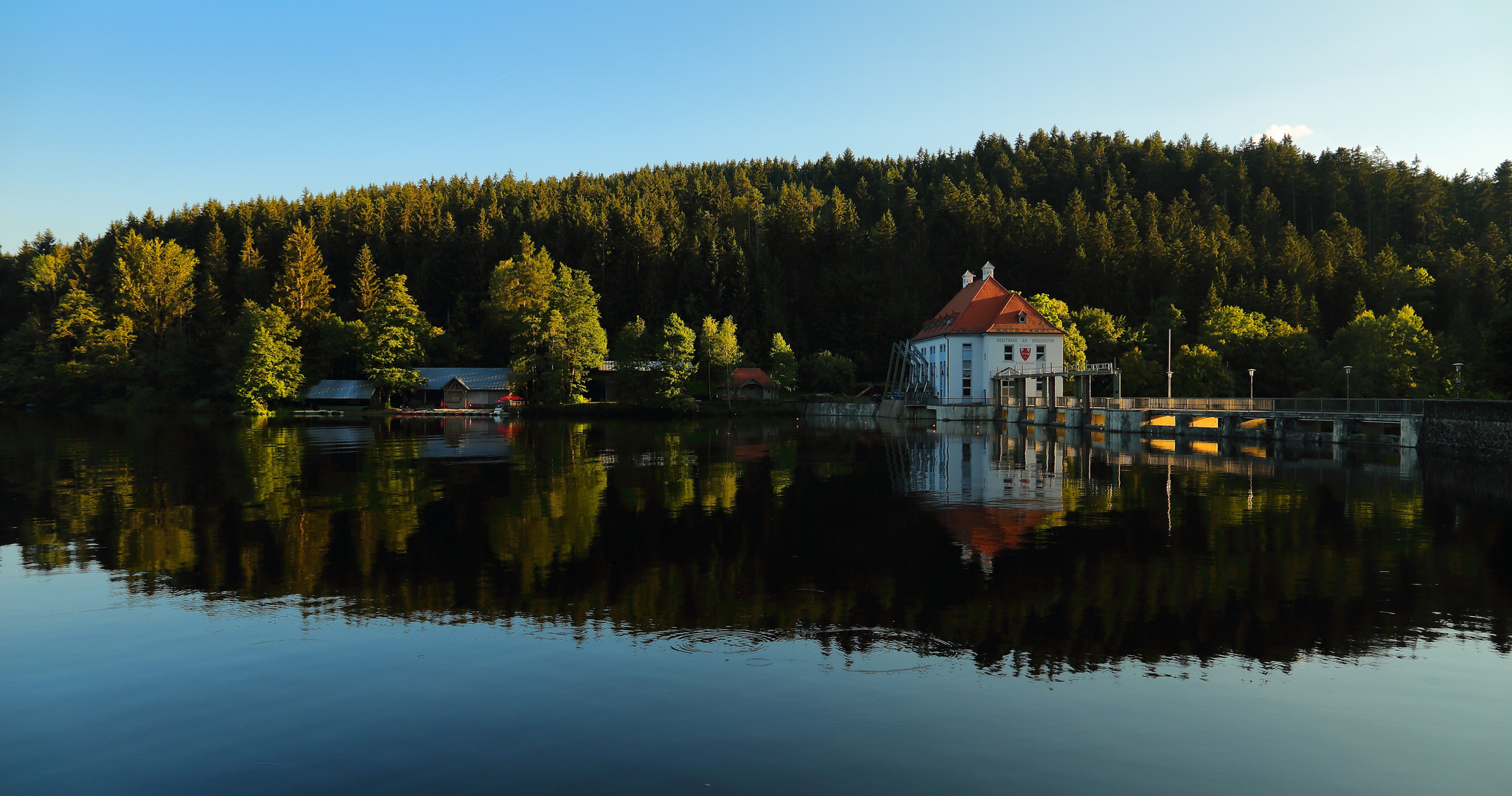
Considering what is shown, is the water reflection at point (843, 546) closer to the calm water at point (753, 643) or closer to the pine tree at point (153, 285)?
the calm water at point (753, 643)

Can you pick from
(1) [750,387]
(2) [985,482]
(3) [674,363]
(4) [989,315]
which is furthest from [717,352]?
(2) [985,482]

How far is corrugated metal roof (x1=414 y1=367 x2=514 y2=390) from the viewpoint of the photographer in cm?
9569

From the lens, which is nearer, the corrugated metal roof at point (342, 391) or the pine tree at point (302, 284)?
the corrugated metal roof at point (342, 391)

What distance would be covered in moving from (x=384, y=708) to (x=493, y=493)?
56.0ft

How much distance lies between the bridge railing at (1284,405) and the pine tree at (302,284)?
91469mm

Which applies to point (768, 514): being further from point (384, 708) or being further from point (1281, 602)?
point (384, 708)

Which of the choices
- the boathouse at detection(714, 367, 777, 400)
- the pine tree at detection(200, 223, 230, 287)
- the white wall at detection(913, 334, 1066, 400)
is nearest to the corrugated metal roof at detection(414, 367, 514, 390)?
the boathouse at detection(714, 367, 777, 400)

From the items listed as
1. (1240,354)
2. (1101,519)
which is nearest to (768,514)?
(1101,519)

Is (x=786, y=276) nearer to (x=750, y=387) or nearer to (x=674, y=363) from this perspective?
(x=750, y=387)

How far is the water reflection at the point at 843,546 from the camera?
1183cm

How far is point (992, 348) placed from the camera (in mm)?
77625

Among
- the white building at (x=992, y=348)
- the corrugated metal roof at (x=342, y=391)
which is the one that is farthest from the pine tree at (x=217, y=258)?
the white building at (x=992, y=348)

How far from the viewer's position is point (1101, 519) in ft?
67.4

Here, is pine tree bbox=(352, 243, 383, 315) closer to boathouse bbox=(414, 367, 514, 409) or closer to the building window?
boathouse bbox=(414, 367, 514, 409)
